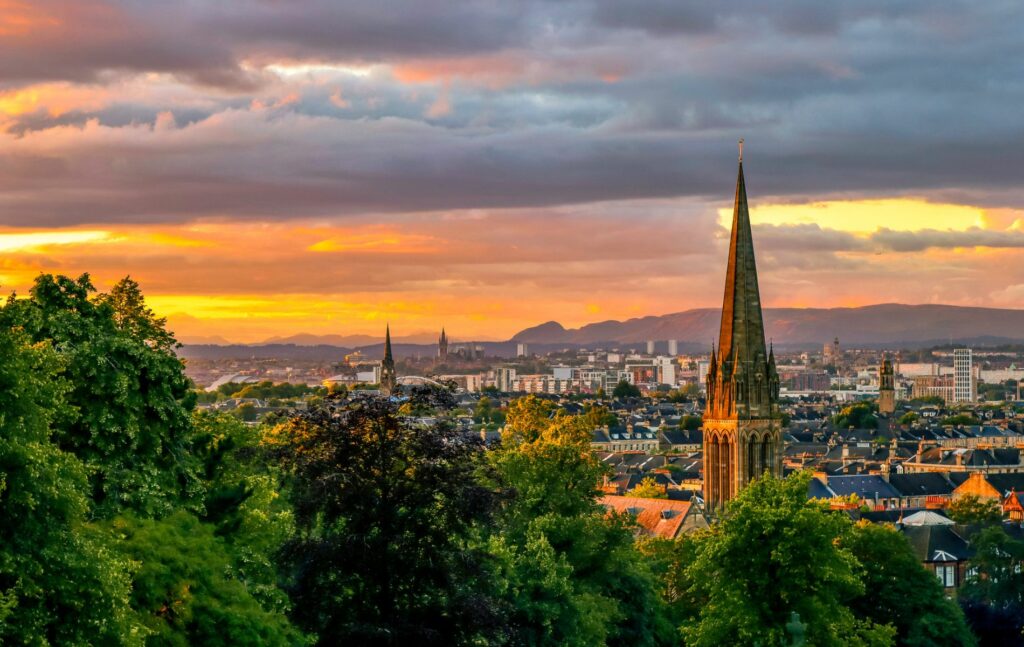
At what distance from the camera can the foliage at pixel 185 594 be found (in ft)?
107

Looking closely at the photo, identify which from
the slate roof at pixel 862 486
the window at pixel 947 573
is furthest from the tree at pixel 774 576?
the slate roof at pixel 862 486

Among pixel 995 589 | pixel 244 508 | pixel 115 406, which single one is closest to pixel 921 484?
pixel 995 589

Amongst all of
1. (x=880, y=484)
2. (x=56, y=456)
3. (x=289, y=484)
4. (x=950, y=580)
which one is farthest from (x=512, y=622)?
(x=880, y=484)

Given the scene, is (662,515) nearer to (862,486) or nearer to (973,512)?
(973,512)

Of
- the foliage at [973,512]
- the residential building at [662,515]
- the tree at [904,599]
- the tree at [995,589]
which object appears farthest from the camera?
the foliage at [973,512]

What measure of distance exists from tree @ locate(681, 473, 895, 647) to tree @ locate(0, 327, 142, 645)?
33092 millimetres

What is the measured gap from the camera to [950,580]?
117 m

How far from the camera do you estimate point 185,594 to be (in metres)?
33.7

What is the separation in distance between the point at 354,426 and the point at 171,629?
882 cm

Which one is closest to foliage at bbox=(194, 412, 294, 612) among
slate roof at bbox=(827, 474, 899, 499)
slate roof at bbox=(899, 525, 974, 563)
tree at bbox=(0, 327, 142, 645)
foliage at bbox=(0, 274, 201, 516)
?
foliage at bbox=(0, 274, 201, 516)

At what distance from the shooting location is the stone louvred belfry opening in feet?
312

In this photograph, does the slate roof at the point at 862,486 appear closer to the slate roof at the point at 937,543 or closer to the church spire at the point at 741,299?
the slate roof at the point at 937,543

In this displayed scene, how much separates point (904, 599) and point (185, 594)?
45527 mm

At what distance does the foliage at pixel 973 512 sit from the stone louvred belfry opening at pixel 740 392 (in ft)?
137
